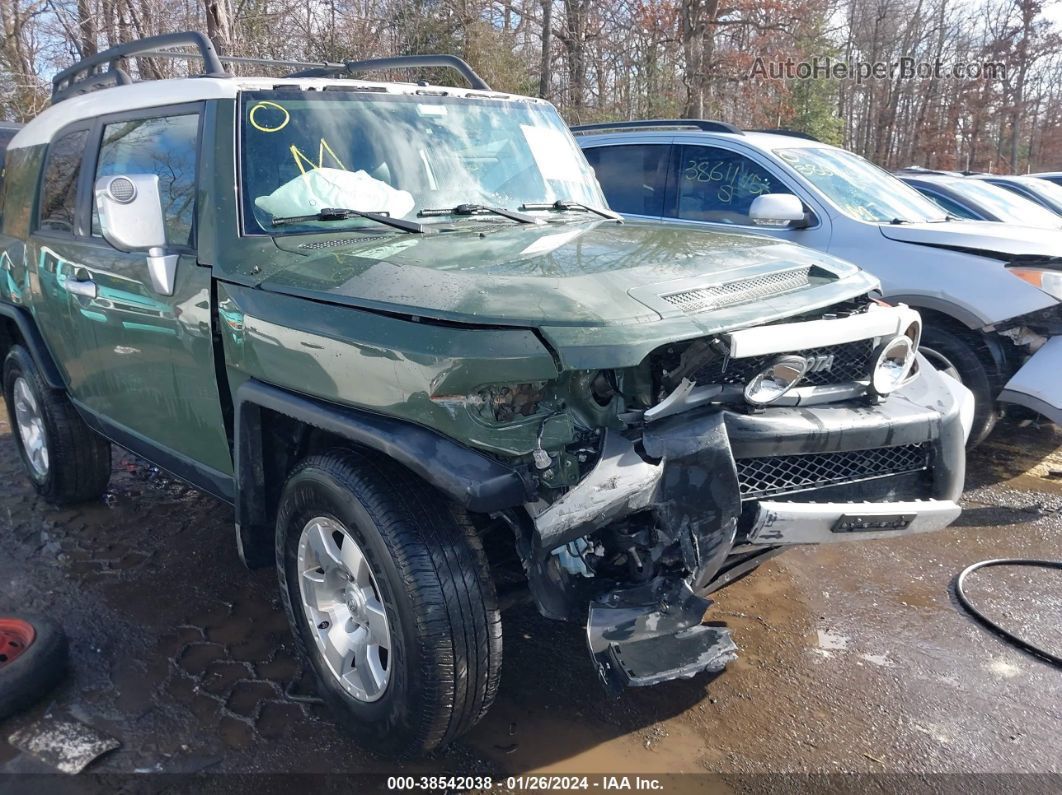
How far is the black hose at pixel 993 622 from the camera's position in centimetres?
330

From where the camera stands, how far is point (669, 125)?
6.73 meters

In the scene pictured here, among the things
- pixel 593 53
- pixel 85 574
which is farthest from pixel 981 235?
pixel 593 53

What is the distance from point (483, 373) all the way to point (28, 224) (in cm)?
353

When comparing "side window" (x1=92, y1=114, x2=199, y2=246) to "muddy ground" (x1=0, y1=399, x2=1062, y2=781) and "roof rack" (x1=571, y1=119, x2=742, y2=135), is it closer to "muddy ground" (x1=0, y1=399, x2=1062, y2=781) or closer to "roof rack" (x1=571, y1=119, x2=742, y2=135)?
"muddy ground" (x1=0, y1=399, x2=1062, y2=781)

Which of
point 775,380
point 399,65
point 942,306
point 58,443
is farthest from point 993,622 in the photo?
point 58,443

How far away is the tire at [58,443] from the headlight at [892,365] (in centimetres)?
403

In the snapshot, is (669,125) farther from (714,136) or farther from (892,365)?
(892,365)

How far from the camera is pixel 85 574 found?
405 centimetres

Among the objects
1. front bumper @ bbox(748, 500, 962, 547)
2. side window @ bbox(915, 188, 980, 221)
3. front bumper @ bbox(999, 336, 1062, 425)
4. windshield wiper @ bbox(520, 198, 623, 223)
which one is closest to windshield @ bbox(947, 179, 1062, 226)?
side window @ bbox(915, 188, 980, 221)

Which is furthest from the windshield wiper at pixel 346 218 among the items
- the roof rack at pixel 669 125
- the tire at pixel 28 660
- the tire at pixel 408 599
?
the roof rack at pixel 669 125

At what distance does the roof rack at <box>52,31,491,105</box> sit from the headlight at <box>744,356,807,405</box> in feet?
7.70

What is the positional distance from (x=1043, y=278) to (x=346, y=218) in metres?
4.05

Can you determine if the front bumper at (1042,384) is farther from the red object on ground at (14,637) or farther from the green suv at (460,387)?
the red object on ground at (14,637)

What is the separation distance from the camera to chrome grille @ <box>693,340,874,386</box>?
2510mm
